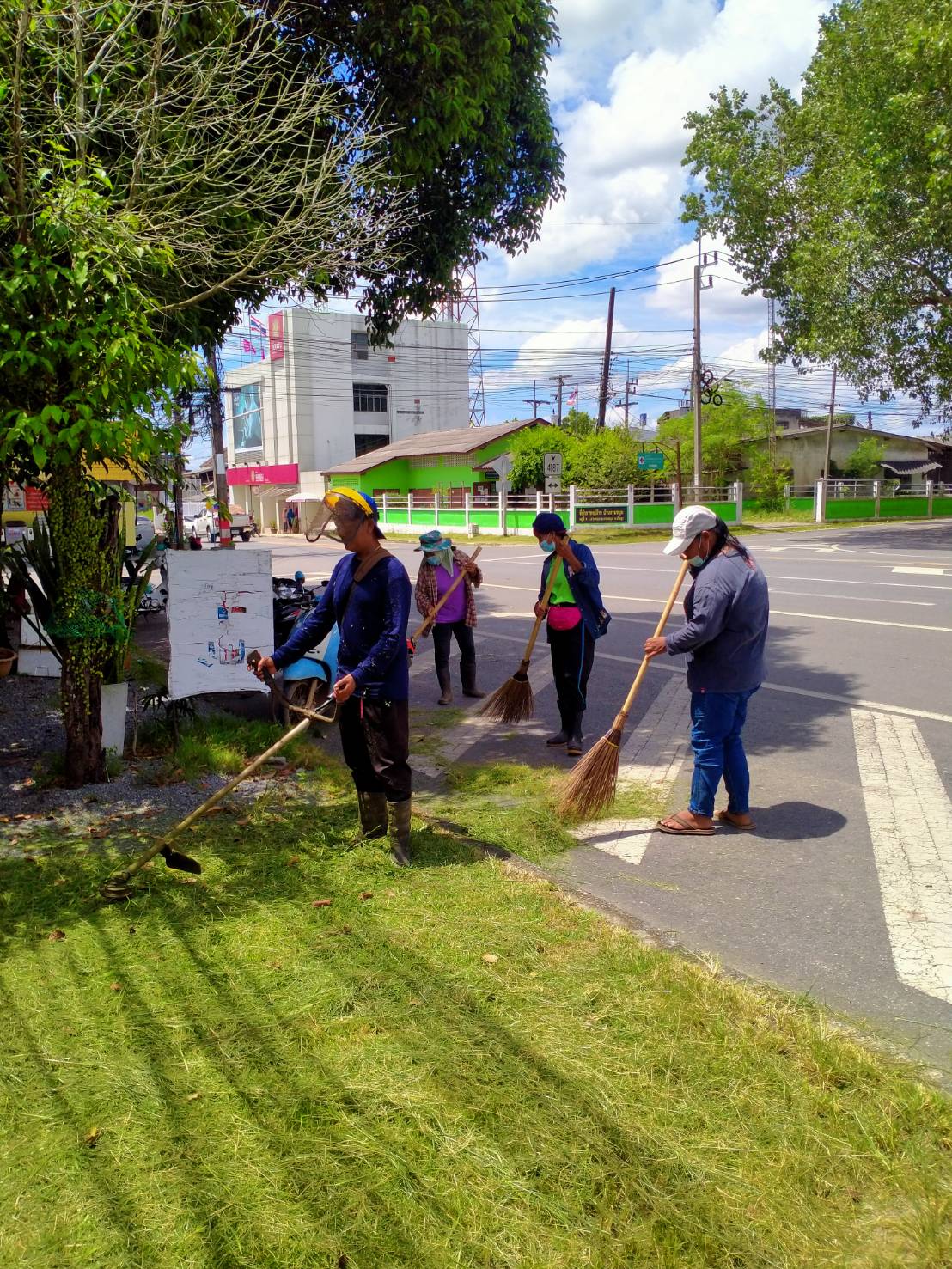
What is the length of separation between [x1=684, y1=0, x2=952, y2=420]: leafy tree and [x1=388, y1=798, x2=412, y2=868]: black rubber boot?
20686 mm

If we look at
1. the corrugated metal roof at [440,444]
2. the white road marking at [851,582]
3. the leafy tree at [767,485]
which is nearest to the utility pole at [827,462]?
the leafy tree at [767,485]

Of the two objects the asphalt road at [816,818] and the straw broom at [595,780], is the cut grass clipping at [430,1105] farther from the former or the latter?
the straw broom at [595,780]

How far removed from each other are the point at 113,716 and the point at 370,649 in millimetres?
2661

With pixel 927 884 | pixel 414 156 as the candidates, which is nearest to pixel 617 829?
pixel 927 884

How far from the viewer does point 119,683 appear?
6.41 m

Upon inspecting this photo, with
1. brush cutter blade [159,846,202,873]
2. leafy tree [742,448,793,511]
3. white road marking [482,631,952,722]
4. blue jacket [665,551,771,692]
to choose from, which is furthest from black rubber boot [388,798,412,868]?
leafy tree [742,448,793,511]

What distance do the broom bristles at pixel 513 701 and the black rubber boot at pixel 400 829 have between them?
2.73 m

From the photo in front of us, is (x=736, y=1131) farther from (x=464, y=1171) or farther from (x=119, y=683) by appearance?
(x=119, y=683)

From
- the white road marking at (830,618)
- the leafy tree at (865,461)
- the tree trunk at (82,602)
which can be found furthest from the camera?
the leafy tree at (865,461)

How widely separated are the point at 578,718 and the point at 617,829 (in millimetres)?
1657

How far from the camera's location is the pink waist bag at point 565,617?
6.77m

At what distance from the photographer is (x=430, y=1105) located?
2.83 m

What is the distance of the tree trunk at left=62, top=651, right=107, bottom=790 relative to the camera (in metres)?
5.87

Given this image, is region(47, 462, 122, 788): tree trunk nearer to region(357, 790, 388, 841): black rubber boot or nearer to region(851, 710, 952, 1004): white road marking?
region(357, 790, 388, 841): black rubber boot
